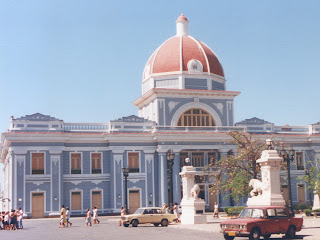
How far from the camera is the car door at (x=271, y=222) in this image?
21000 mm

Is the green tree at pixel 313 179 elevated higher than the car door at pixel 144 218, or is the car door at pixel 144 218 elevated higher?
the green tree at pixel 313 179

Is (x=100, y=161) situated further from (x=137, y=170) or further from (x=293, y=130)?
(x=293, y=130)

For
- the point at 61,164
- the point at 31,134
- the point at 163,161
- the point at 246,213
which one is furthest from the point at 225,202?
the point at 246,213

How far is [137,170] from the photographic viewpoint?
5206cm

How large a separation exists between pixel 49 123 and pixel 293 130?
1021 inches

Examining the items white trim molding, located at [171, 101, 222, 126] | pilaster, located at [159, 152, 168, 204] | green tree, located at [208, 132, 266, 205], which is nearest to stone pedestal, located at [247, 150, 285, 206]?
green tree, located at [208, 132, 266, 205]

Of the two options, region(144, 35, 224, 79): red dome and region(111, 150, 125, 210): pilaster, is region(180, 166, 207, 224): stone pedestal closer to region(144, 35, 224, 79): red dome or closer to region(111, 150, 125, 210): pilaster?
region(111, 150, 125, 210): pilaster

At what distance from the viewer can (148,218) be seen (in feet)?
109

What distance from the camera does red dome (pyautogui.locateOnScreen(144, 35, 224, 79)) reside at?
5581cm

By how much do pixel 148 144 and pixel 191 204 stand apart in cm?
1976

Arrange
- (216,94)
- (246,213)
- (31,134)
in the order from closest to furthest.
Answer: (246,213), (31,134), (216,94)

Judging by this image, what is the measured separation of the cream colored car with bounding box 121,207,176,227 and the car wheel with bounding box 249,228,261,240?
1319 cm

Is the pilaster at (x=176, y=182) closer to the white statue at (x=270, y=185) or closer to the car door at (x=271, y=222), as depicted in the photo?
the white statue at (x=270, y=185)

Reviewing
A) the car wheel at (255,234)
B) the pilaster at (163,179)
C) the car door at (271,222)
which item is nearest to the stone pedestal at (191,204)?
the car door at (271,222)
